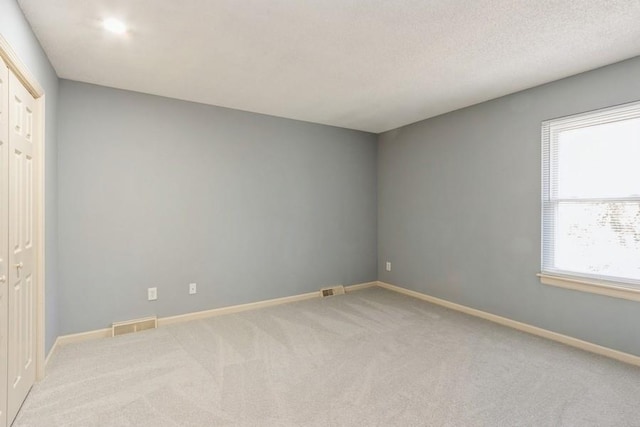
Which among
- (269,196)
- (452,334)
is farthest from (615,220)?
(269,196)

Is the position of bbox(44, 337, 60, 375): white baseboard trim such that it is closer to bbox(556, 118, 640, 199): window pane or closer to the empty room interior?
the empty room interior

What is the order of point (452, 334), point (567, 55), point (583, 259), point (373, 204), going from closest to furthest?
1. point (567, 55)
2. point (583, 259)
3. point (452, 334)
4. point (373, 204)

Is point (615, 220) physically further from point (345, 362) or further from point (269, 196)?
point (269, 196)

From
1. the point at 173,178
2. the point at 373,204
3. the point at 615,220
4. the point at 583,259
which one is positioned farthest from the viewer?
the point at 373,204

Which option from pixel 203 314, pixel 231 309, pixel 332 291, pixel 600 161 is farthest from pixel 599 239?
pixel 203 314

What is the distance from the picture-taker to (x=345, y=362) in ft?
8.70

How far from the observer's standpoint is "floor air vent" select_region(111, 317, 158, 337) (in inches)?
126

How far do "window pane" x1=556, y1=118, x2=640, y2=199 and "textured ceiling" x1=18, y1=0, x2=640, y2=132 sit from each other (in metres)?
0.58

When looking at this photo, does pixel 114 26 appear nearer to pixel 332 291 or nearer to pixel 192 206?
pixel 192 206

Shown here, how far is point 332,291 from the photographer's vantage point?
4.70m

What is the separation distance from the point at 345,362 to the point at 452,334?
1.26 m

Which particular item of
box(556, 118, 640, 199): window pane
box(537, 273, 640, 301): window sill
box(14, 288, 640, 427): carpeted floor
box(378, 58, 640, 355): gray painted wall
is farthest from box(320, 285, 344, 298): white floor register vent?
box(556, 118, 640, 199): window pane

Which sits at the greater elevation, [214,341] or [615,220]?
[615,220]

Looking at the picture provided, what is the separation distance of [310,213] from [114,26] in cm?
300
